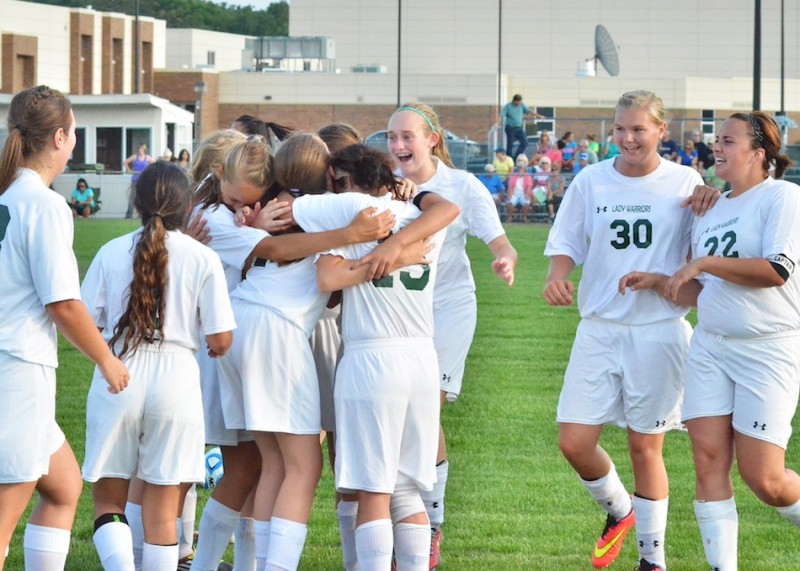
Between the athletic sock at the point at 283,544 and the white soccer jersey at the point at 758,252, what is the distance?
1.99 metres

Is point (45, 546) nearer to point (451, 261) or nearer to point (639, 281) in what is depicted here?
point (451, 261)

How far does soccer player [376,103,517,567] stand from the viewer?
638 centimetres

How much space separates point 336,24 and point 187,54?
36.6 ft

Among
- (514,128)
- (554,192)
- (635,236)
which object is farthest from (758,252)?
(514,128)

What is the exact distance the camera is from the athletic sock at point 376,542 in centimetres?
515

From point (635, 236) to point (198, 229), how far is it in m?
2.00

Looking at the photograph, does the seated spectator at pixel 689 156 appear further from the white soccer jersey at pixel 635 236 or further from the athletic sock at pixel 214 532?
the athletic sock at pixel 214 532

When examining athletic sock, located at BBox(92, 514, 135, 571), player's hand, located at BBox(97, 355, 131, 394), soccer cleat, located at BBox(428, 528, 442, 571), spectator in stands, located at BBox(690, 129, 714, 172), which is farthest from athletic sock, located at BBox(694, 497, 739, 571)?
spectator in stands, located at BBox(690, 129, 714, 172)

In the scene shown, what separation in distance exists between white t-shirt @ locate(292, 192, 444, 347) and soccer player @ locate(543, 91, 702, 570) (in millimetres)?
1097

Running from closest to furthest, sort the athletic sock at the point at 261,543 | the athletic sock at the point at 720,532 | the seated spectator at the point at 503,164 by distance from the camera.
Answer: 1. the athletic sock at the point at 261,543
2. the athletic sock at the point at 720,532
3. the seated spectator at the point at 503,164

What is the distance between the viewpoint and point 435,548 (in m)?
6.21

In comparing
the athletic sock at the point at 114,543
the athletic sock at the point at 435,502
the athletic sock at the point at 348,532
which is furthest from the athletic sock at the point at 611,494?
the athletic sock at the point at 114,543

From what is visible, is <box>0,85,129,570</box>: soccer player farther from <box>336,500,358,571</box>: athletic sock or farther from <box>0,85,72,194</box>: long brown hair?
<box>336,500,358,571</box>: athletic sock

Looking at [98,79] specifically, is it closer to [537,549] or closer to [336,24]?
[336,24]
